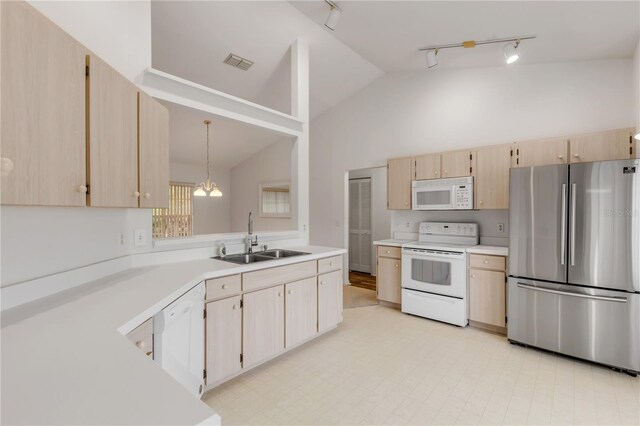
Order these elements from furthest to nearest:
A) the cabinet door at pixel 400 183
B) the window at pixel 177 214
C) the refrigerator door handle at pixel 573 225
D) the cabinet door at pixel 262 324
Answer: the window at pixel 177 214 → the cabinet door at pixel 400 183 → the refrigerator door handle at pixel 573 225 → the cabinet door at pixel 262 324

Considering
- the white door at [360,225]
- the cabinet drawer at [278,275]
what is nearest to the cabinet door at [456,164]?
the cabinet drawer at [278,275]

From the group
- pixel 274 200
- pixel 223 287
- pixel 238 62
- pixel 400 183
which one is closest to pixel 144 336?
pixel 223 287

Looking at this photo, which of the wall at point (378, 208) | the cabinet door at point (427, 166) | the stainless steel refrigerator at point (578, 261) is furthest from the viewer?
the wall at point (378, 208)

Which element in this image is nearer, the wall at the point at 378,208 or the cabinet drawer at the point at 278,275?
the cabinet drawer at the point at 278,275

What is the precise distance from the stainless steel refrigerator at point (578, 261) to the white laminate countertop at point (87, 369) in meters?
3.21

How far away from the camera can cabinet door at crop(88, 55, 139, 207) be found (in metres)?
1.42

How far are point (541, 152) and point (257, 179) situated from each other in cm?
573

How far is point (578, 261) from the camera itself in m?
2.72

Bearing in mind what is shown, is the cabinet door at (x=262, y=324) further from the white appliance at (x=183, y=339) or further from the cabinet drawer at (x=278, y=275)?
the white appliance at (x=183, y=339)

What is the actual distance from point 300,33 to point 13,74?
3.23 m

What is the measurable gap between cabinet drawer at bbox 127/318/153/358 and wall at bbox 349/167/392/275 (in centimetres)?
515

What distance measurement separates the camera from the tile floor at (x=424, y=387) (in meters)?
2.02

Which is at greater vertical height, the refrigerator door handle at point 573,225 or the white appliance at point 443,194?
the white appliance at point 443,194

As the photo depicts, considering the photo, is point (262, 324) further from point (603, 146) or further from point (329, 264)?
point (603, 146)
